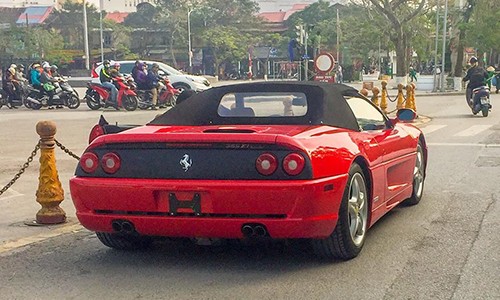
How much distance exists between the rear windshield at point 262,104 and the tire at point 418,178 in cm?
197

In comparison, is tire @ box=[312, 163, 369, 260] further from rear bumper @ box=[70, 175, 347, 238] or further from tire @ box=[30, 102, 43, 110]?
tire @ box=[30, 102, 43, 110]

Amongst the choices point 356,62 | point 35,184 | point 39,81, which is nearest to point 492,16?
point 39,81

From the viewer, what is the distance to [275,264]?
5391 millimetres

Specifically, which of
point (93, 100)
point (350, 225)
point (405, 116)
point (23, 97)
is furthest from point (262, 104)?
point (23, 97)

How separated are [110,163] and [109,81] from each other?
21.0m

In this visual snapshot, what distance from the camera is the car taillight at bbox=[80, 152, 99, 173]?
531 cm

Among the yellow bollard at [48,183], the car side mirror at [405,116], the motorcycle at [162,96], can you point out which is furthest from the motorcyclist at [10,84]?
the car side mirror at [405,116]

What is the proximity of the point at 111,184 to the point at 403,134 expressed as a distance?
118 inches

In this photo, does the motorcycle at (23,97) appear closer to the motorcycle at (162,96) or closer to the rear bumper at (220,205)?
the motorcycle at (162,96)

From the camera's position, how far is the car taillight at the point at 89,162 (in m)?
5.31

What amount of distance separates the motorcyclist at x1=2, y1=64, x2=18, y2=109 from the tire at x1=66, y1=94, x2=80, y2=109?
242 centimetres

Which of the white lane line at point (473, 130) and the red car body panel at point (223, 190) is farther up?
the red car body panel at point (223, 190)

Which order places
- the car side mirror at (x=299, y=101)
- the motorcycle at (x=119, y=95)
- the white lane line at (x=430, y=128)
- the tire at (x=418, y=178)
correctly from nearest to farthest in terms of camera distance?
1. the car side mirror at (x=299, y=101)
2. the tire at (x=418, y=178)
3. the white lane line at (x=430, y=128)
4. the motorcycle at (x=119, y=95)

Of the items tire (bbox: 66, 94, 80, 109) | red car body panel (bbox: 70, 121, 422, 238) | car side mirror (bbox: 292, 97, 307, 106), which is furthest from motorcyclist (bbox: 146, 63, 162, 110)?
red car body panel (bbox: 70, 121, 422, 238)
